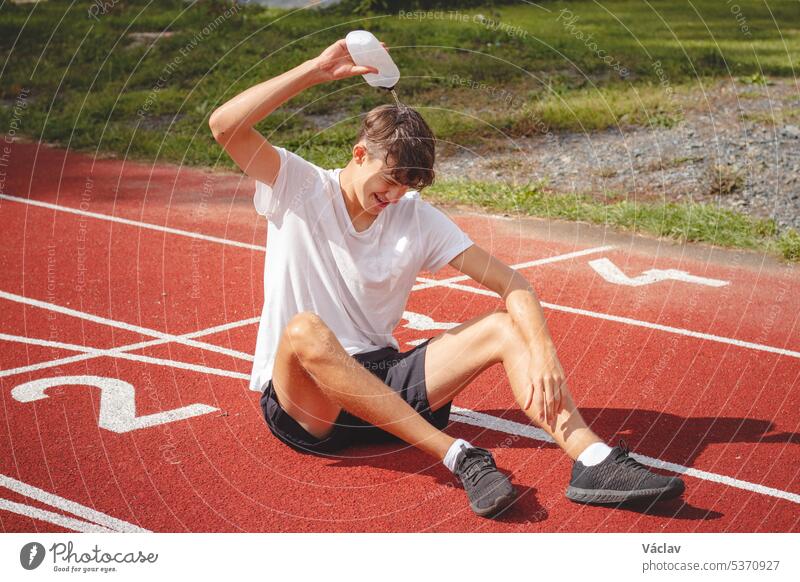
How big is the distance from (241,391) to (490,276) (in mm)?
1670

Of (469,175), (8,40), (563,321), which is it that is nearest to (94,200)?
(469,175)

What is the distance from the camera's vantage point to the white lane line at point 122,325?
584 cm

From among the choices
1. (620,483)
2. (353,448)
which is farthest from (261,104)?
(620,483)

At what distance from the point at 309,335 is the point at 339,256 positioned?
44cm

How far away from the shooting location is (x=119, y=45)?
18.1 m

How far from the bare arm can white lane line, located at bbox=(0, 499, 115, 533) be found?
1637 mm

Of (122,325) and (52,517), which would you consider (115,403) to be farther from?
(122,325)

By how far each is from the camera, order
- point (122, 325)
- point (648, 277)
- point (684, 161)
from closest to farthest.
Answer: point (122, 325), point (648, 277), point (684, 161)

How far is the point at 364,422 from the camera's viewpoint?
443 centimetres

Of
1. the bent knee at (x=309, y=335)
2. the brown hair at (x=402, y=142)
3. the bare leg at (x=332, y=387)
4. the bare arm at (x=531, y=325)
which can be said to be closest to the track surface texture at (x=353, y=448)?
the bare leg at (x=332, y=387)

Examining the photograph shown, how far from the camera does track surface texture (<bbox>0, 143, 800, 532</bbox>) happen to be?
395 cm

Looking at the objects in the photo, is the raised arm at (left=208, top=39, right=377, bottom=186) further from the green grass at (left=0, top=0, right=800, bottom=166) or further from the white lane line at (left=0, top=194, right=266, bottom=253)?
the green grass at (left=0, top=0, right=800, bottom=166)

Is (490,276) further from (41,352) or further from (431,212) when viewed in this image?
(41,352)

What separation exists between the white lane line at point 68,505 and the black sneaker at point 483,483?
1.19m
